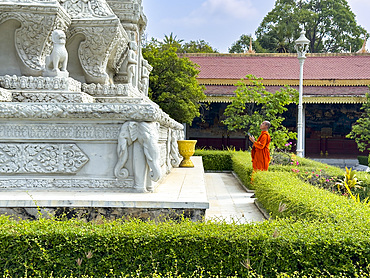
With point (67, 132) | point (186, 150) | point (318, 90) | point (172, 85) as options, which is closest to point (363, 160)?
point (318, 90)

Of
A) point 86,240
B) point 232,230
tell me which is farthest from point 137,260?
point 232,230

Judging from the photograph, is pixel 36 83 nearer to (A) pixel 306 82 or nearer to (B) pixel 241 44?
(A) pixel 306 82

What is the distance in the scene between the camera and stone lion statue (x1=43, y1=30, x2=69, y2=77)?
544 centimetres

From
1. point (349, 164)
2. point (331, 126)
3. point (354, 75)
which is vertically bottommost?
point (349, 164)

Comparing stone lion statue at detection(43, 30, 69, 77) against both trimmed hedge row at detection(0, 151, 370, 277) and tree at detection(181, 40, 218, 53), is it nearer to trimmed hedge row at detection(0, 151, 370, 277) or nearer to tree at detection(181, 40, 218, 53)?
trimmed hedge row at detection(0, 151, 370, 277)

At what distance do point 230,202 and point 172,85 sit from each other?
899 cm

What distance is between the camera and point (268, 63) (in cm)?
2253

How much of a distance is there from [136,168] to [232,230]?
1761 mm

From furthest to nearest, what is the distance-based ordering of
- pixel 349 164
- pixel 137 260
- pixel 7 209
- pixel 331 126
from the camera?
1. pixel 331 126
2. pixel 349 164
3. pixel 7 209
4. pixel 137 260

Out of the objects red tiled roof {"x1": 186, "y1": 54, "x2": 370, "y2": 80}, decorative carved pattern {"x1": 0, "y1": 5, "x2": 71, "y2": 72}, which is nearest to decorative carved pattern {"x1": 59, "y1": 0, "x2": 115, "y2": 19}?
decorative carved pattern {"x1": 0, "y1": 5, "x2": 71, "y2": 72}

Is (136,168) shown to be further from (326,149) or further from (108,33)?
(326,149)

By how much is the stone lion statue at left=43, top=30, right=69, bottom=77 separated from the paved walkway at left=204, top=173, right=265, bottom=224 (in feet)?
9.36

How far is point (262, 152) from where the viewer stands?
8.45m

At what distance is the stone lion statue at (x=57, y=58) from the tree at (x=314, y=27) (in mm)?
31621
